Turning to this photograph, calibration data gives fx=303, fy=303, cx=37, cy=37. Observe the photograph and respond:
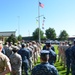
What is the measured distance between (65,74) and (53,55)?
731 centimetres

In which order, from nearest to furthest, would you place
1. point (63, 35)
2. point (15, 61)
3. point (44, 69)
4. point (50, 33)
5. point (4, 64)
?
point (44, 69) < point (4, 64) < point (15, 61) < point (50, 33) < point (63, 35)

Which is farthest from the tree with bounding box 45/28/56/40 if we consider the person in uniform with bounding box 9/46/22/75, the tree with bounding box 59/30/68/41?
the person in uniform with bounding box 9/46/22/75

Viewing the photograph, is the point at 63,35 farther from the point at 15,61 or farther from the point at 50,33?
the point at 15,61

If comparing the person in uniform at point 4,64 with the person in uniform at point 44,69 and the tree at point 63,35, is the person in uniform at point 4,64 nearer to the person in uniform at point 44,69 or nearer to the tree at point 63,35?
the person in uniform at point 44,69

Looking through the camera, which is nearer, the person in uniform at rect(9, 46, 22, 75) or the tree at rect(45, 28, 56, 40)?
the person in uniform at rect(9, 46, 22, 75)

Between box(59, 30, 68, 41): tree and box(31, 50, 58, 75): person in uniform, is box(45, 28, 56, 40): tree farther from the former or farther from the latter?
box(31, 50, 58, 75): person in uniform

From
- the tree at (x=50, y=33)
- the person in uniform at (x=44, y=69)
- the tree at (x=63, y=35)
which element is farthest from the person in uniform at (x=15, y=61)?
the tree at (x=63, y=35)

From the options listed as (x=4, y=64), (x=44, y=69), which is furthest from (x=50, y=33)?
→ (x=44, y=69)

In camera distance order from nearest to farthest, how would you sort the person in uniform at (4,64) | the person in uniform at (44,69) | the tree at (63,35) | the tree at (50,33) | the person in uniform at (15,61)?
the person in uniform at (44,69)
the person in uniform at (4,64)
the person in uniform at (15,61)
the tree at (50,33)
the tree at (63,35)

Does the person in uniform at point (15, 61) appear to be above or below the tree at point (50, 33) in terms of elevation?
below

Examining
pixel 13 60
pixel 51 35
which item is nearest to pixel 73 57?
pixel 13 60

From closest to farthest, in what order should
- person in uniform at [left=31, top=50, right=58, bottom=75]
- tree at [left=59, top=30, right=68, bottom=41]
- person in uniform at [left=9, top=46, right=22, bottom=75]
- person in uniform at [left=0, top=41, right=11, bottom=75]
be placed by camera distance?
person in uniform at [left=31, top=50, right=58, bottom=75] → person in uniform at [left=0, top=41, right=11, bottom=75] → person in uniform at [left=9, top=46, right=22, bottom=75] → tree at [left=59, top=30, right=68, bottom=41]

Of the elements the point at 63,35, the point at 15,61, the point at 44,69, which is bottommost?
the point at 15,61

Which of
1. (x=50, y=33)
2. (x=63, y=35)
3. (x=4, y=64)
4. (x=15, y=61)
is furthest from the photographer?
(x=63, y=35)
